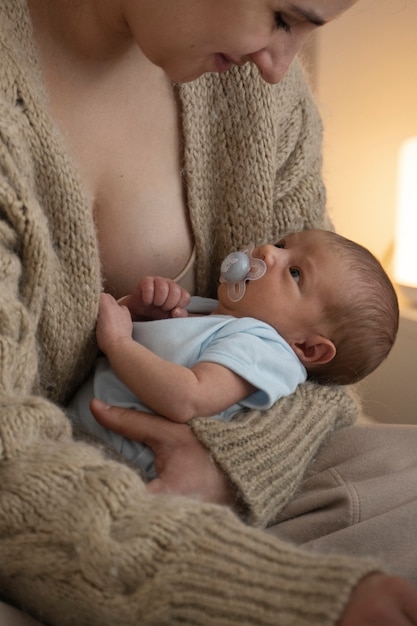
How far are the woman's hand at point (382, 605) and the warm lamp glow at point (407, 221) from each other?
1.24m

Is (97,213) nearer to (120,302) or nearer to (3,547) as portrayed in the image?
(120,302)

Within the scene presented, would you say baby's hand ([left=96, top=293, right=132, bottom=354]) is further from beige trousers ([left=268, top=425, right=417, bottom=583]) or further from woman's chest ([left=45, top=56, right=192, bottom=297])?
beige trousers ([left=268, top=425, right=417, bottom=583])

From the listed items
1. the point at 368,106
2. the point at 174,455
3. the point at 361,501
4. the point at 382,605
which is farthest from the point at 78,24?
the point at 368,106

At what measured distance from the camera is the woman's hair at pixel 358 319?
1.10 m

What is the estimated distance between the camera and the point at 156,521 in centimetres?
Answer: 65

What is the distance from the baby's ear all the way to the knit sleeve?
0.05m

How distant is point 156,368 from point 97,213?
0.27 metres

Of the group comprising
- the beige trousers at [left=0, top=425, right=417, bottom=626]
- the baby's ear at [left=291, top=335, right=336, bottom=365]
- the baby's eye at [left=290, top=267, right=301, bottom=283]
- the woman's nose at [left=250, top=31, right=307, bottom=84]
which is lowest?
the beige trousers at [left=0, top=425, right=417, bottom=626]

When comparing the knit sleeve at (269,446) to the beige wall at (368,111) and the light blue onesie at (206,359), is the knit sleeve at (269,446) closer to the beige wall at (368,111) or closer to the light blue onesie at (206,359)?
the light blue onesie at (206,359)

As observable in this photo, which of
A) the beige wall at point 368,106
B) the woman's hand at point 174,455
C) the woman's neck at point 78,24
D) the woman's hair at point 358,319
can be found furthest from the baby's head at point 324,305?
the beige wall at point 368,106

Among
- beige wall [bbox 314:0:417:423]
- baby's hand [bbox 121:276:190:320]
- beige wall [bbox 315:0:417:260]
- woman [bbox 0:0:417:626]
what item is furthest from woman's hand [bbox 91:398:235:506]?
beige wall [bbox 315:0:417:260]

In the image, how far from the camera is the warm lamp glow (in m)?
1.72

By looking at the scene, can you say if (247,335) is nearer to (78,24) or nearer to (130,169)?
(130,169)

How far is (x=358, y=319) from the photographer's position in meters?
1.10
